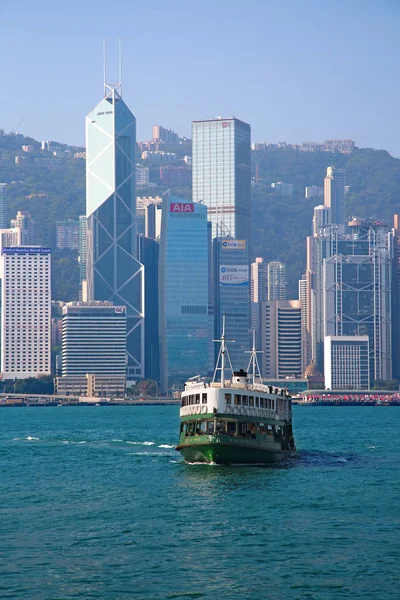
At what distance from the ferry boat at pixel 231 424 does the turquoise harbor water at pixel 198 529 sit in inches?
51.2

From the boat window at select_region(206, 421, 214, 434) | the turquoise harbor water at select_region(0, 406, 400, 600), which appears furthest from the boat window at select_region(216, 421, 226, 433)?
the turquoise harbor water at select_region(0, 406, 400, 600)

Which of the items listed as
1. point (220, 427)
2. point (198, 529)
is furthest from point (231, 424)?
point (198, 529)

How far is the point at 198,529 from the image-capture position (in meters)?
59.0

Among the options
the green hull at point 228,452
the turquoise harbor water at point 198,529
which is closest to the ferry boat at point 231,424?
the green hull at point 228,452

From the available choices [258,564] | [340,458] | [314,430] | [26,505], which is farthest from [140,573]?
[314,430]

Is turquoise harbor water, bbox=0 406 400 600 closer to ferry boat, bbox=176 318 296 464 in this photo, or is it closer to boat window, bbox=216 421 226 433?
ferry boat, bbox=176 318 296 464

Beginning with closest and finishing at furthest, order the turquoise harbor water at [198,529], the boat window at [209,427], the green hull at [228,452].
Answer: the turquoise harbor water at [198,529] < the green hull at [228,452] < the boat window at [209,427]

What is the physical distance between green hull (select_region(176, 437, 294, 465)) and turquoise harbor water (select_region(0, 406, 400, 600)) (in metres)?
0.97

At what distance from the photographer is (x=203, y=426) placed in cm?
8319

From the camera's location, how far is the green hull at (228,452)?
8162 cm

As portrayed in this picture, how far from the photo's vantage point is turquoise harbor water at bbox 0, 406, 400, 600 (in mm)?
47375

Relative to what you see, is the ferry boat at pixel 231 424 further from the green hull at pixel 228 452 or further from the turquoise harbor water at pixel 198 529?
the turquoise harbor water at pixel 198 529

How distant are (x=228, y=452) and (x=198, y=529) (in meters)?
23.0

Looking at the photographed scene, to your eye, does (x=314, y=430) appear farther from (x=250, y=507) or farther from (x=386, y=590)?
(x=386, y=590)
